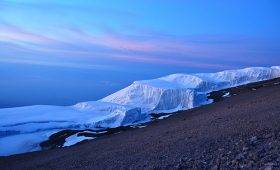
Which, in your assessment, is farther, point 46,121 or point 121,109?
point 121,109

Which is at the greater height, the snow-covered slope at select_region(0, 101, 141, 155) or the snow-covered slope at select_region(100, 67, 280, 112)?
the snow-covered slope at select_region(100, 67, 280, 112)

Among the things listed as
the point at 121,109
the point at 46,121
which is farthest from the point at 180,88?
the point at 46,121

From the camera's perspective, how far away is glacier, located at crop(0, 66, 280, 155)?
5947 centimetres

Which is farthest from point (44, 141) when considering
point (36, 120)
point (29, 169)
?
point (29, 169)

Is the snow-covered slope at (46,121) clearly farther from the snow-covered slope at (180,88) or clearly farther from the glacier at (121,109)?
the snow-covered slope at (180,88)

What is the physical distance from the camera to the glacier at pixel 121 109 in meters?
59.5

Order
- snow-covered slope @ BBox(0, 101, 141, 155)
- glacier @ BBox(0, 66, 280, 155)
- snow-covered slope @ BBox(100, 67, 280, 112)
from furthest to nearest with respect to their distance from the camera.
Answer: snow-covered slope @ BBox(100, 67, 280, 112) → glacier @ BBox(0, 66, 280, 155) → snow-covered slope @ BBox(0, 101, 141, 155)

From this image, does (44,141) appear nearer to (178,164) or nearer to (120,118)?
(120,118)

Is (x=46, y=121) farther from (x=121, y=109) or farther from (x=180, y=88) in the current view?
(x=180, y=88)

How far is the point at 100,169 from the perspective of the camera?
1853 cm

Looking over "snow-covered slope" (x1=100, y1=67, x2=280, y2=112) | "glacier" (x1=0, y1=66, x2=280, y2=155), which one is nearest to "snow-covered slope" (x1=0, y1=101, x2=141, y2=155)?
"glacier" (x1=0, y1=66, x2=280, y2=155)

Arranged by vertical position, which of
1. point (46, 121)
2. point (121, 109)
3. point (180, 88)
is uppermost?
point (180, 88)

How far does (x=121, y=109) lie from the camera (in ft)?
230

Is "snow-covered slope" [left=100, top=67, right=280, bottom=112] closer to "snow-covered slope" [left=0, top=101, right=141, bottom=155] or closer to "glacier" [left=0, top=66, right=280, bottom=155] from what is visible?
"glacier" [left=0, top=66, right=280, bottom=155]
